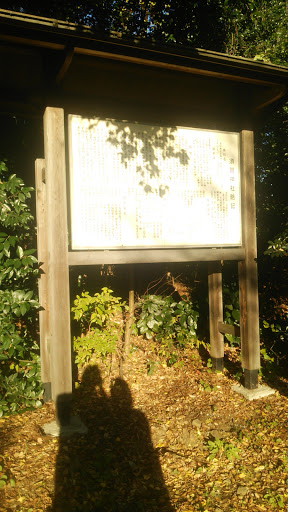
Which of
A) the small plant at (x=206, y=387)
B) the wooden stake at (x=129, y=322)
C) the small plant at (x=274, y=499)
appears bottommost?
the small plant at (x=274, y=499)

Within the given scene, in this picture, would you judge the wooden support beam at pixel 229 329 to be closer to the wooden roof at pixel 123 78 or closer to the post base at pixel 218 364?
the post base at pixel 218 364

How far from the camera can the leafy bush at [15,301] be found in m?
3.81

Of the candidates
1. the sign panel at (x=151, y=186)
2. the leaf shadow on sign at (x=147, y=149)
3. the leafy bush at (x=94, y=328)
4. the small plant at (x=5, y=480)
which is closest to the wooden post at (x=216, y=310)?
the sign panel at (x=151, y=186)

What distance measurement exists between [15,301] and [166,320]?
2613mm

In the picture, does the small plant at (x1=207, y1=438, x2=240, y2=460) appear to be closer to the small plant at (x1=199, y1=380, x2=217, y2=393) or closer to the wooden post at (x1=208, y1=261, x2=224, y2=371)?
the small plant at (x1=199, y1=380, x2=217, y2=393)

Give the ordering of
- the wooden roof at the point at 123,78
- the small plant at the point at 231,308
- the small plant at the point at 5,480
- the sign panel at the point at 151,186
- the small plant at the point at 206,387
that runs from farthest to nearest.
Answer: the small plant at the point at 231,308 → the small plant at the point at 206,387 → the sign panel at the point at 151,186 → the wooden roof at the point at 123,78 → the small plant at the point at 5,480

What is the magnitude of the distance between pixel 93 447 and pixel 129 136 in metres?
3.20

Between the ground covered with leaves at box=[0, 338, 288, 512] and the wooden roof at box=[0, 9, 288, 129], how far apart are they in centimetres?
336

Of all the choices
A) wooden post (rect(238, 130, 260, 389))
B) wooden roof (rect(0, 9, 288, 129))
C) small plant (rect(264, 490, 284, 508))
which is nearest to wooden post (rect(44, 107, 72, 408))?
wooden roof (rect(0, 9, 288, 129))

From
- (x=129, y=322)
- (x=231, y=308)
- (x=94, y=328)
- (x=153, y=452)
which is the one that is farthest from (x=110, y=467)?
(x=231, y=308)

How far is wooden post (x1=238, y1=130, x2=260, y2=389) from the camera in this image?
4500 millimetres

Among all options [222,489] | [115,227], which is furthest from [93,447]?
[115,227]

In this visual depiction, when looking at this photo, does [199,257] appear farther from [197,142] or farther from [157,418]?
[157,418]

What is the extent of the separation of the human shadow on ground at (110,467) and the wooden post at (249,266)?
155 cm
